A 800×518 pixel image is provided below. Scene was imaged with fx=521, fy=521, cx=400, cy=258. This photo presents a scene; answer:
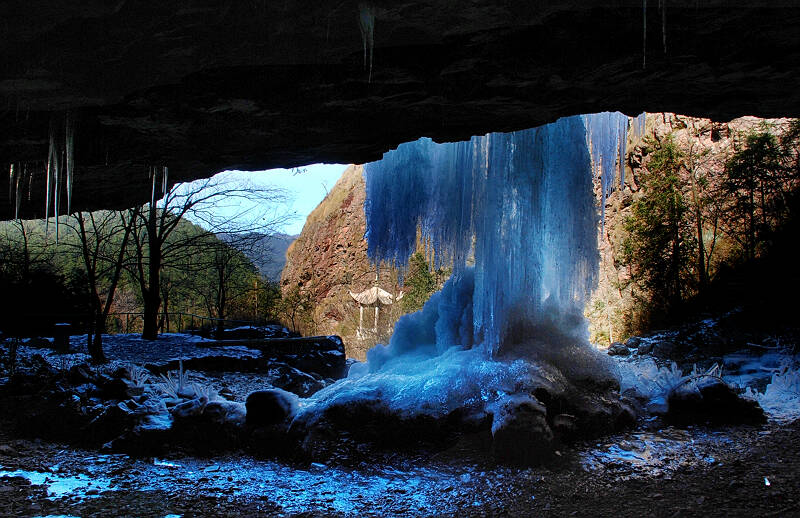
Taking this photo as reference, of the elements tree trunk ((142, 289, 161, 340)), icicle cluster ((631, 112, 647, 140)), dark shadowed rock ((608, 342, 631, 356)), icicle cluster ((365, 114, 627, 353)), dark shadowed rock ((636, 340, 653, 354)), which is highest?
icicle cluster ((631, 112, 647, 140))

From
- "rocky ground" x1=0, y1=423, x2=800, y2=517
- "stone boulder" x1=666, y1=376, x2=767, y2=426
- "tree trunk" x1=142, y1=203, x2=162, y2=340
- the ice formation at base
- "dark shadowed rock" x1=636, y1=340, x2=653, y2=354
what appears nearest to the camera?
"rocky ground" x1=0, y1=423, x2=800, y2=517

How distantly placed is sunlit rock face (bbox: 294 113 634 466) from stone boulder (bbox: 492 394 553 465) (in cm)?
3

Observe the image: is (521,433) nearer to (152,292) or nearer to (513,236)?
(513,236)

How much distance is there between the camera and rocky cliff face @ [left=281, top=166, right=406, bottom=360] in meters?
22.6

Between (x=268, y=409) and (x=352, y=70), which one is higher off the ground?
(x=352, y=70)

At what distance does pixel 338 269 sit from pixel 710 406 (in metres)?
21.1

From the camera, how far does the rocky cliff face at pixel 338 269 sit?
22.6 meters

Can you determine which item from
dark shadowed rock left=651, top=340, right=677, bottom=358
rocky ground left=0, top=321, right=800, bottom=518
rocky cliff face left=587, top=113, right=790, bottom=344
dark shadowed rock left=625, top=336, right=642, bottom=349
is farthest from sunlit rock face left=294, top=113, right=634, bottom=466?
rocky cliff face left=587, top=113, right=790, bottom=344

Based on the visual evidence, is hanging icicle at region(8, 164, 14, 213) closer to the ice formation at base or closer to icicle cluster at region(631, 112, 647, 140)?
the ice formation at base

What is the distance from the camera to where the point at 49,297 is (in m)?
11.2

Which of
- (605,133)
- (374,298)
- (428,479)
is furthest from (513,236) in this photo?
(374,298)

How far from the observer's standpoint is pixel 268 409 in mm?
5559

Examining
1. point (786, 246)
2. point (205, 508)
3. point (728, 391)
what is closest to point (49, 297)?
point (205, 508)

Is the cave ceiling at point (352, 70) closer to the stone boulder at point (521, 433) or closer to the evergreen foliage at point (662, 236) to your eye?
the stone boulder at point (521, 433)
